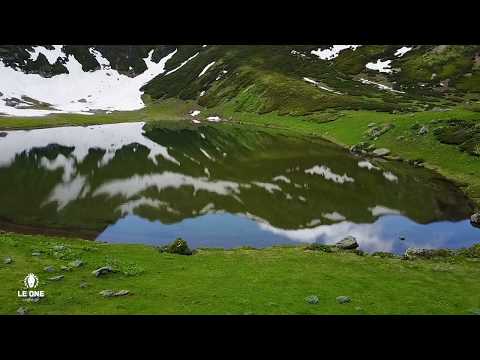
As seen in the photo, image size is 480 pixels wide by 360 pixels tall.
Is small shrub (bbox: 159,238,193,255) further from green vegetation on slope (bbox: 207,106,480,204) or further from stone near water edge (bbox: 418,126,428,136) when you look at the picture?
stone near water edge (bbox: 418,126,428,136)

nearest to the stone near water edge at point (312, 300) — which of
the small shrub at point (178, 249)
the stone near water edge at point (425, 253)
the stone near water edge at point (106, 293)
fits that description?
the stone near water edge at point (106, 293)

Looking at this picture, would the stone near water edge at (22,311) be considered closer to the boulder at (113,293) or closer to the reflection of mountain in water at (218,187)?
the boulder at (113,293)

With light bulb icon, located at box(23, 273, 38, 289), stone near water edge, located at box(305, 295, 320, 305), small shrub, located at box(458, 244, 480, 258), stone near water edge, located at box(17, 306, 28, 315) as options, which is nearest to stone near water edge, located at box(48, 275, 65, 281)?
light bulb icon, located at box(23, 273, 38, 289)

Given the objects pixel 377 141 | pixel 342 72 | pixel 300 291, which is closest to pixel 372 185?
pixel 377 141

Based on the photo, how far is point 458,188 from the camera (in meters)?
52.5

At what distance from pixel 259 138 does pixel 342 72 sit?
4232 inches

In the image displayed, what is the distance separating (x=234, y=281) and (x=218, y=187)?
32133mm

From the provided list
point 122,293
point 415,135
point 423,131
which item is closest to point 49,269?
point 122,293

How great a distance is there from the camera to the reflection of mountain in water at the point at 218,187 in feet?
146

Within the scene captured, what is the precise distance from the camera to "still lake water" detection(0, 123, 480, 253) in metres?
38.8

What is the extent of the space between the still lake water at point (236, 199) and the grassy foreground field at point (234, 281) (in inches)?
250

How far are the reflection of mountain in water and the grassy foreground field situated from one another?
1116 cm

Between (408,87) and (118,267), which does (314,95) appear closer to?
(408,87)

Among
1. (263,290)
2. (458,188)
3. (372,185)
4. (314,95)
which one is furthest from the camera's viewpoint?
(314,95)
